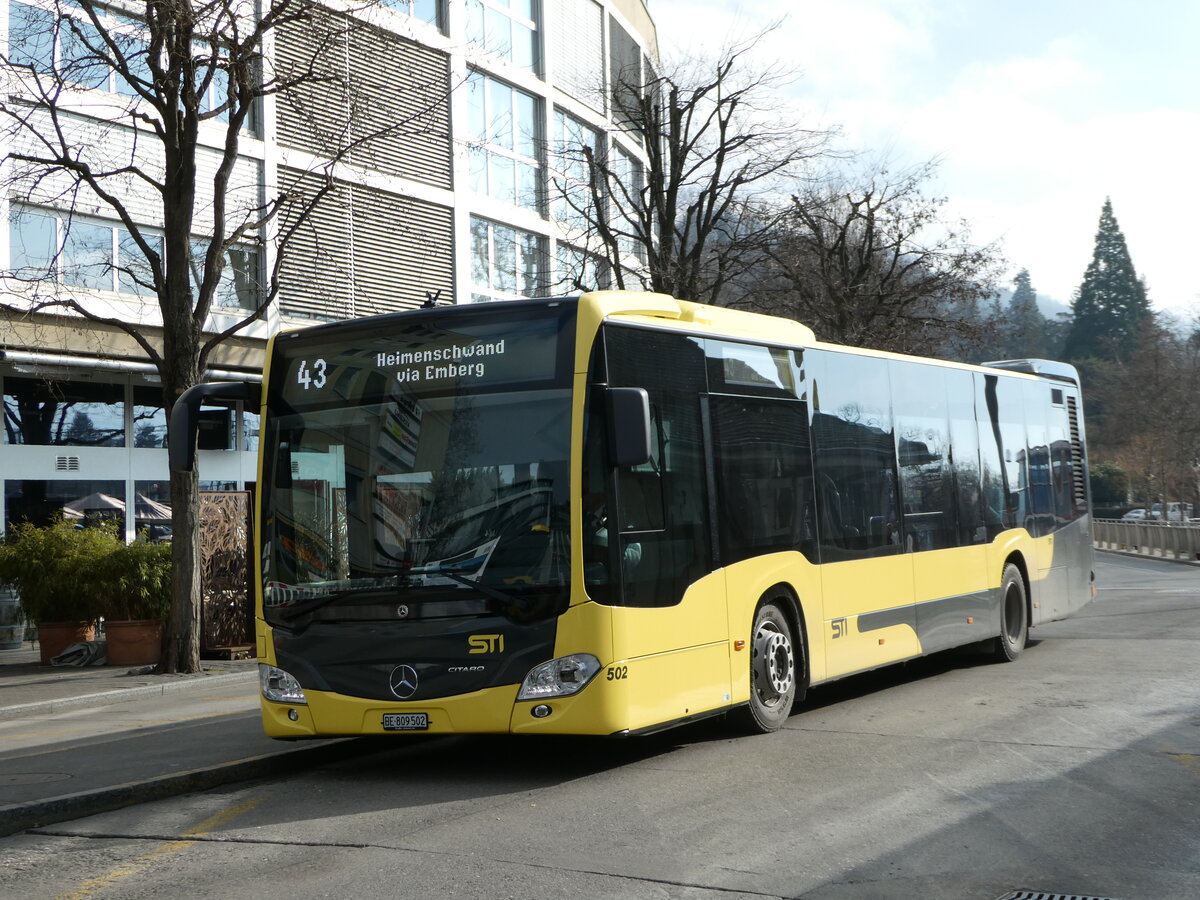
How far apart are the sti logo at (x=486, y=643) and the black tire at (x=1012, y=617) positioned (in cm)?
797

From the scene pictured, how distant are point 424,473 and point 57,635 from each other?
12791mm

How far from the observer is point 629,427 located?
795cm

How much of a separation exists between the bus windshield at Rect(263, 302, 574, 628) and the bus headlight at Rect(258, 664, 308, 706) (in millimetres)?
341

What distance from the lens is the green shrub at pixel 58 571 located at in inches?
736

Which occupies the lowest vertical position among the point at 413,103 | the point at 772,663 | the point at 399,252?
the point at 772,663

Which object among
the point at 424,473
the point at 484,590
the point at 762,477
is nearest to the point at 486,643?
the point at 484,590

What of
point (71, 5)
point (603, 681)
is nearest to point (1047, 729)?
point (603, 681)

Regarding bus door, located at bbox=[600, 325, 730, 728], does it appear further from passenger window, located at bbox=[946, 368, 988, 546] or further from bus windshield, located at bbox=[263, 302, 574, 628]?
passenger window, located at bbox=[946, 368, 988, 546]

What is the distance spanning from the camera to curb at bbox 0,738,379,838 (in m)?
7.46

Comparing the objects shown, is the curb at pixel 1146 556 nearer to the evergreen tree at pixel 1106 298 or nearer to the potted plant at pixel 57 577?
the potted plant at pixel 57 577

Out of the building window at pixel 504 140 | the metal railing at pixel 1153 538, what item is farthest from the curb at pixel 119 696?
the metal railing at pixel 1153 538

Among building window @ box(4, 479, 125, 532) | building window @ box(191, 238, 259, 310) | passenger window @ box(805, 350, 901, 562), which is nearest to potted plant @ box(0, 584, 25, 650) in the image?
building window @ box(4, 479, 125, 532)

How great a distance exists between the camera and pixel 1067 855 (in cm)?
603

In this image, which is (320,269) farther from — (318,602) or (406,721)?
(406,721)
